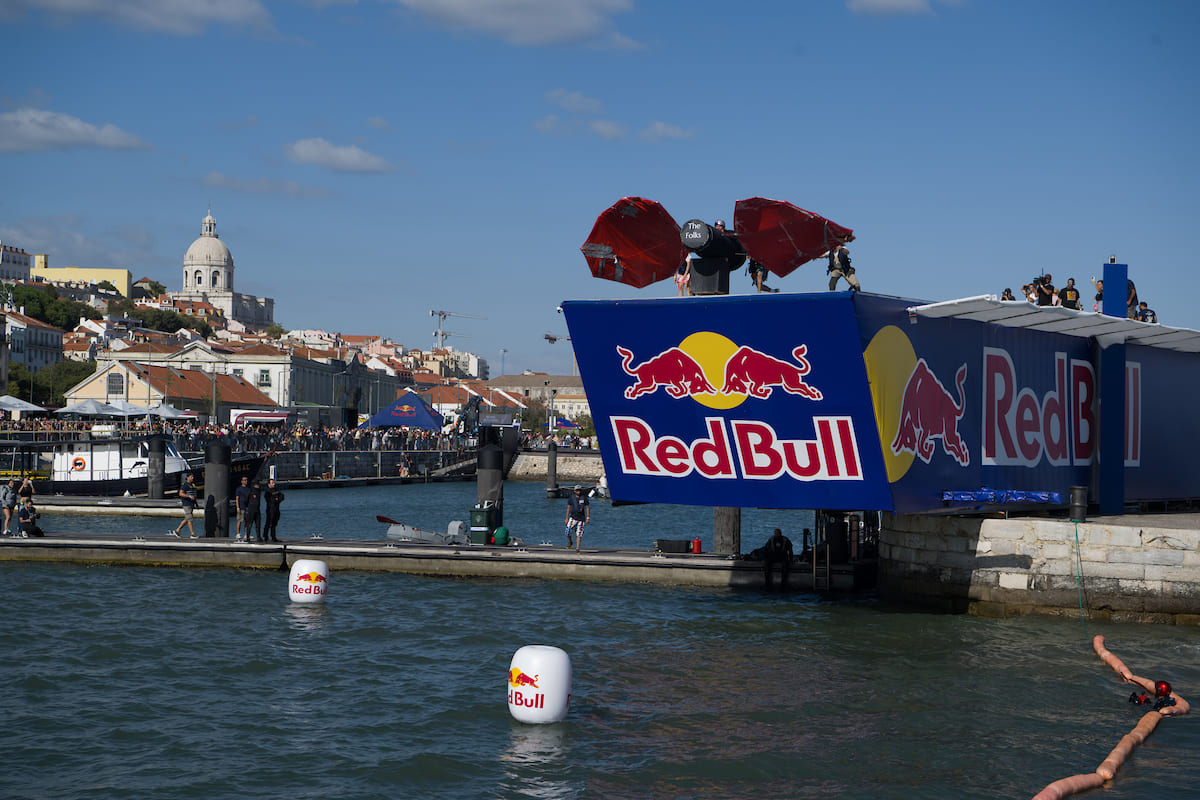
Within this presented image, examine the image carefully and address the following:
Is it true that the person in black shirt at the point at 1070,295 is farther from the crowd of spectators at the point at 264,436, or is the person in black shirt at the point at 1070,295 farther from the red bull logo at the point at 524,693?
the crowd of spectators at the point at 264,436

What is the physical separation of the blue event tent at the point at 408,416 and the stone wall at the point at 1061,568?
5372 cm

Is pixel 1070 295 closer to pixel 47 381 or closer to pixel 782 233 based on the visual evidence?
pixel 782 233

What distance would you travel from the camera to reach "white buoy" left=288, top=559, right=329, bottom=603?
23828 millimetres

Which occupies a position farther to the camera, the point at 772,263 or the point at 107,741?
the point at 772,263

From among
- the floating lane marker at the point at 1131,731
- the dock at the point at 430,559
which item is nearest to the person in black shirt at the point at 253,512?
→ the dock at the point at 430,559

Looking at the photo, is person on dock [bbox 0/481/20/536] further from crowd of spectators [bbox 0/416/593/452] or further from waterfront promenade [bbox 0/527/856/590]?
crowd of spectators [bbox 0/416/593/452]

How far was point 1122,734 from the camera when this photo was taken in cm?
1507

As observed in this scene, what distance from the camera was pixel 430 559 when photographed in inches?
1104

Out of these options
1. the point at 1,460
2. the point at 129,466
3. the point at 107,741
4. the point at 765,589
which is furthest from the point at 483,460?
the point at 1,460

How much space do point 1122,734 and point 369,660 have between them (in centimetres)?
1124

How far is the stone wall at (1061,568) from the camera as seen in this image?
2136 cm

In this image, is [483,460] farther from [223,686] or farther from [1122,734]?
[1122,734]

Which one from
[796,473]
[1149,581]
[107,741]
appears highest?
[796,473]

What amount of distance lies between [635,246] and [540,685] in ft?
32.6
